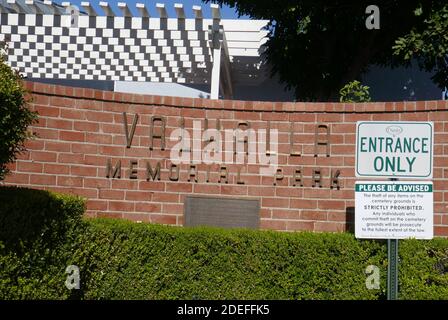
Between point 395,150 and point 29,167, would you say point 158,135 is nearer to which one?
point 29,167

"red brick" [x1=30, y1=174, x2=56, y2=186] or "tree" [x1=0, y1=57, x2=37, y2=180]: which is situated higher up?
"tree" [x1=0, y1=57, x2=37, y2=180]

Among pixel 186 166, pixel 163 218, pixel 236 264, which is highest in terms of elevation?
pixel 186 166

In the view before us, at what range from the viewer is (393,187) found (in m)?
5.44

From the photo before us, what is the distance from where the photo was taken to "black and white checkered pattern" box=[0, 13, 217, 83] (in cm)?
1227

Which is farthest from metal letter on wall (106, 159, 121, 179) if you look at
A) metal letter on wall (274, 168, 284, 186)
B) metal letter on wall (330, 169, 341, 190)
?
metal letter on wall (330, 169, 341, 190)

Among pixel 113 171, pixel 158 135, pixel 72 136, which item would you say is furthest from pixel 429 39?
pixel 72 136

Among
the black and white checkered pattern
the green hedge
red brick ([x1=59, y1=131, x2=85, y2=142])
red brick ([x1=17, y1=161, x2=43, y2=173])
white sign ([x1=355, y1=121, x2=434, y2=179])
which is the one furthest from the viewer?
the black and white checkered pattern

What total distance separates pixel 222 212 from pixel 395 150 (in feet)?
8.87

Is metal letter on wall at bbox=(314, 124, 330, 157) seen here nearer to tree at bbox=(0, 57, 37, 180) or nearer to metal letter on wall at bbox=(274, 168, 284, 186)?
metal letter on wall at bbox=(274, 168, 284, 186)

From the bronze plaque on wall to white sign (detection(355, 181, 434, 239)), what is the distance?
2332mm

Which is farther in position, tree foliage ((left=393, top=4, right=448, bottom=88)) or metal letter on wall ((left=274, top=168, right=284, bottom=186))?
tree foliage ((left=393, top=4, right=448, bottom=88))

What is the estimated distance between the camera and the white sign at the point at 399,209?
541 centimetres

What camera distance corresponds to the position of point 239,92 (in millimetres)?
15859

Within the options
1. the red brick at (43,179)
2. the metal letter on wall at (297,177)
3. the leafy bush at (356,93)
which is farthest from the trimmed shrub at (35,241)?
the leafy bush at (356,93)
